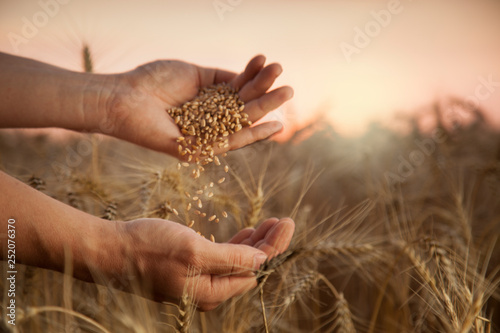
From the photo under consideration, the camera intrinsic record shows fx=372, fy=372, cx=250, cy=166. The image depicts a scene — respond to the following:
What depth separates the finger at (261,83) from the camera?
93.8 inches

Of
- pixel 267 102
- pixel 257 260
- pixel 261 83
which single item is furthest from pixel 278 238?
pixel 261 83

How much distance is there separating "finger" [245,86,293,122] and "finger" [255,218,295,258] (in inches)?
40.1

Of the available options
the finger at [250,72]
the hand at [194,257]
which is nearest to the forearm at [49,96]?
the finger at [250,72]

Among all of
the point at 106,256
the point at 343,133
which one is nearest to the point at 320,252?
the point at 106,256

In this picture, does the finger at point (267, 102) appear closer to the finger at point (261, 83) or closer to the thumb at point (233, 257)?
the finger at point (261, 83)

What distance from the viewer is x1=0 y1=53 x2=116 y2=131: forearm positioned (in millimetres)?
2311

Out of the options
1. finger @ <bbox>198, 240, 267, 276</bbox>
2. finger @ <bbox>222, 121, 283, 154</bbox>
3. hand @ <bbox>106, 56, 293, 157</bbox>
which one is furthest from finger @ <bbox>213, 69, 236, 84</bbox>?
finger @ <bbox>198, 240, 267, 276</bbox>

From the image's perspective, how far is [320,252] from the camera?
1359mm

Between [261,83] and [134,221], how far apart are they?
134 centimetres

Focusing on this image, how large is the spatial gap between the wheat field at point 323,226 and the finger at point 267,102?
0.98ft

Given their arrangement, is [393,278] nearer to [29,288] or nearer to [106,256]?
[106,256]

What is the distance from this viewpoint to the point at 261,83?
8.10ft

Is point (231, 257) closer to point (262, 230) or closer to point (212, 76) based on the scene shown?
point (262, 230)

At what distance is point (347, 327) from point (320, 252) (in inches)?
13.4
